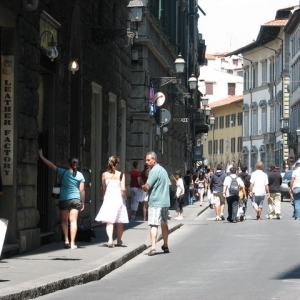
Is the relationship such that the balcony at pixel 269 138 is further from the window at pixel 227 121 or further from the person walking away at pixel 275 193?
Result: the person walking away at pixel 275 193

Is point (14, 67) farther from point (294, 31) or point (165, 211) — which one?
point (294, 31)

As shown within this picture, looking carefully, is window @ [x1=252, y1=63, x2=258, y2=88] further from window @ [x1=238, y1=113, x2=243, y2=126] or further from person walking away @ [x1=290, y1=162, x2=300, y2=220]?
person walking away @ [x1=290, y1=162, x2=300, y2=220]

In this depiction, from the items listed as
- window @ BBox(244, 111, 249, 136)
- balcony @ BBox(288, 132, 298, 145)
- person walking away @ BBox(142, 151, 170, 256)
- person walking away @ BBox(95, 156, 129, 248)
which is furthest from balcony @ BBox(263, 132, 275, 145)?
person walking away @ BBox(142, 151, 170, 256)

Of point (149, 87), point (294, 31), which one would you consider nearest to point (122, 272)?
→ point (149, 87)

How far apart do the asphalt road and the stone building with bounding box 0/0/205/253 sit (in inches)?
82.2

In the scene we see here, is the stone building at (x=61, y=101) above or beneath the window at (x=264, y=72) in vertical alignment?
beneath

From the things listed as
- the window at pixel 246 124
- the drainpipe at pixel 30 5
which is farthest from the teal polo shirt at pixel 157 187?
the window at pixel 246 124

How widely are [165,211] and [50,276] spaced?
6.02 metres

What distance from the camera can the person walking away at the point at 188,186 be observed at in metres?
44.5

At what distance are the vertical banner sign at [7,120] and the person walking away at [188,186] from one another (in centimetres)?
2786

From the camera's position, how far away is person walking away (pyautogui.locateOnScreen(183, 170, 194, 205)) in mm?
44459

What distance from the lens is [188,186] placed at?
4531 cm

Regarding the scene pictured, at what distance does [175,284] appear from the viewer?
44.0 feet

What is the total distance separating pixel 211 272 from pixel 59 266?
6.72 ft
